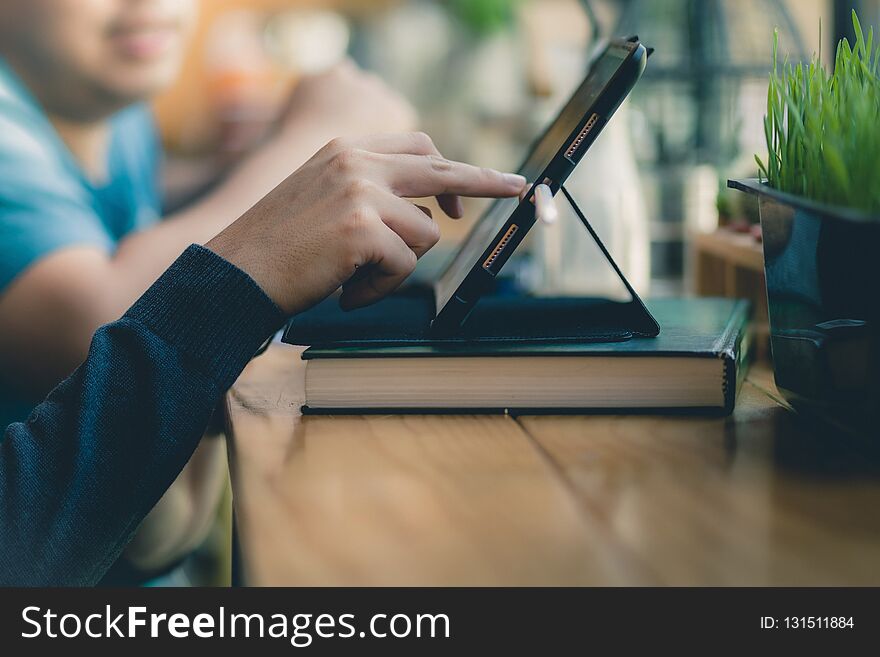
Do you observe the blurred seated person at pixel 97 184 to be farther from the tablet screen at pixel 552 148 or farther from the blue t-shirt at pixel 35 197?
the tablet screen at pixel 552 148

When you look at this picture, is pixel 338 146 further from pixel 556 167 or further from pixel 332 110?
pixel 332 110

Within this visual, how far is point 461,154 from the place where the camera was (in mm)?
2371

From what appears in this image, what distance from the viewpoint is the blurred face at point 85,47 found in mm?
1213

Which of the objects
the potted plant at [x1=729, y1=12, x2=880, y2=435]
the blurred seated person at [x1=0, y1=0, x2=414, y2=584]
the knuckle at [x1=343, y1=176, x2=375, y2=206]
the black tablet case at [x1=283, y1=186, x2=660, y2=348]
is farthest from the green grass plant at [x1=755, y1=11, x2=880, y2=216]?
the blurred seated person at [x1=0, y1=0, x2=414, y2=584]

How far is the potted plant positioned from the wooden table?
40mm

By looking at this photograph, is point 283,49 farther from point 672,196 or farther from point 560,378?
point 560,378

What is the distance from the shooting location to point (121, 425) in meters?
0.49

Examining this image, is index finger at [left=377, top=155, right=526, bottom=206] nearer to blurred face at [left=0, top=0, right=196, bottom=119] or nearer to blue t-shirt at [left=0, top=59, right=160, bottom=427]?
blue t-shirt at [left=0, top=59, right=160, bottom=427]

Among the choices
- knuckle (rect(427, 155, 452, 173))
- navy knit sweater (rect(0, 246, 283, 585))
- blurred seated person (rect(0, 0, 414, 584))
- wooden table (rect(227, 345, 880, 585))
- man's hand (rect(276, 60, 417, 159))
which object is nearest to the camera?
wooden table (rect(227, 345, 880, 585))

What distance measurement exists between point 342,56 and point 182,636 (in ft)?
7.04

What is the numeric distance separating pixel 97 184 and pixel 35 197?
0.29m

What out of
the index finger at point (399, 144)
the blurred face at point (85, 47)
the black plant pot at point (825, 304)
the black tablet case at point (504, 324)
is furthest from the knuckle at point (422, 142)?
the blurred face at point (85, 47)

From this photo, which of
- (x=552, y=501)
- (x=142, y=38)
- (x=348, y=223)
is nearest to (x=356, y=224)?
(x=348, y=223)

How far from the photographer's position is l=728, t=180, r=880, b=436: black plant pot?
0.41m
